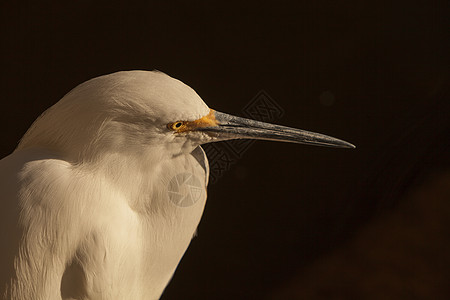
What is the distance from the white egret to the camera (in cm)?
64

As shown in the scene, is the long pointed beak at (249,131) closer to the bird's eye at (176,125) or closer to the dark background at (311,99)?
the bird's eye at (176,125)

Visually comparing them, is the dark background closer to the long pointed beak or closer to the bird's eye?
the long pointed beak

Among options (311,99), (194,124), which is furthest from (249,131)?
(311,99)

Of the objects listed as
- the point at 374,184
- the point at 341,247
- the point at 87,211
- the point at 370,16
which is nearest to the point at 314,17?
the point at 370,16

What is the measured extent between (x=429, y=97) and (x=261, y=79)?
0.45 m

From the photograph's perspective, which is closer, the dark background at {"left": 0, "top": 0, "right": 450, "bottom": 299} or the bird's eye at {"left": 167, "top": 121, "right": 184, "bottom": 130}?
the bird's eye at {"left": 167, "top": 121, "right": 184, "bottom": 130}

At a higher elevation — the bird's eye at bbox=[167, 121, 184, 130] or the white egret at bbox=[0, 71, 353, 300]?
the bird's eye at bbox=[167, 121, 184, 130]

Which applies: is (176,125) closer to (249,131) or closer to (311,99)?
(249,131)

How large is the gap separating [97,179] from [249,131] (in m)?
0.25

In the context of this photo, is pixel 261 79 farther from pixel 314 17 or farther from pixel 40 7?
pixel 40 7

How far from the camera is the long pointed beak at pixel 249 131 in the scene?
2.33ft

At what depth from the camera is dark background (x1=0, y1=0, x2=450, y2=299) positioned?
1209mm

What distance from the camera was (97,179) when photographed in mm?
674

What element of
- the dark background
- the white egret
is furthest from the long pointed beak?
the dark background
